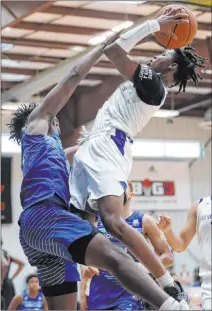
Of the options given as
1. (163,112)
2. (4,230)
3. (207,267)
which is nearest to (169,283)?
(207,267)

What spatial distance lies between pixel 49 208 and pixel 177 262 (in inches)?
605

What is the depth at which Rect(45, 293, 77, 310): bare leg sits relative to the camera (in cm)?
475

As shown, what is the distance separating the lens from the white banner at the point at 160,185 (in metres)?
19.0

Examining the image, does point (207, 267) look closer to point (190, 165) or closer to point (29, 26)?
point (29, 26)

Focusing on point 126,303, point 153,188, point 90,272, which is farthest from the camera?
point 153,188

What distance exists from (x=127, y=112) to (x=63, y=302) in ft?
4.39

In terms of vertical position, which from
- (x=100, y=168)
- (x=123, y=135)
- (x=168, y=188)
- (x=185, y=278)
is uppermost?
(x=123, y=135)

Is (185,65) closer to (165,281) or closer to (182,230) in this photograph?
(182,230)

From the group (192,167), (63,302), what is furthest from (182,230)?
(192,167)

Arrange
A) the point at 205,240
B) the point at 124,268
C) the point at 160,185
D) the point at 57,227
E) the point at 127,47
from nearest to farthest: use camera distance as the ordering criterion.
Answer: the point at 124,268 < the point at 205,240 < the point at 57,227 < the point at 127,47 < the point at 160,185

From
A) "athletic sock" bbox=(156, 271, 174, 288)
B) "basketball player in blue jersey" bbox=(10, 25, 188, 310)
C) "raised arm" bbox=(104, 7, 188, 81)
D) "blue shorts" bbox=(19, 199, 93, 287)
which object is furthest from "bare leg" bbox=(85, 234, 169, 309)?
"raised arm" bbox=(104, 7, 188, 81)

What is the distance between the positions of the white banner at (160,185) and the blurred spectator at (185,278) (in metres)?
1.71

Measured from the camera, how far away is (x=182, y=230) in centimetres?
535

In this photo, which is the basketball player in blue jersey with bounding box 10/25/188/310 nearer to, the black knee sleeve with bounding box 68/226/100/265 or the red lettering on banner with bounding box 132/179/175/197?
the black knee sleeve with bounding box 68/226/100/265
